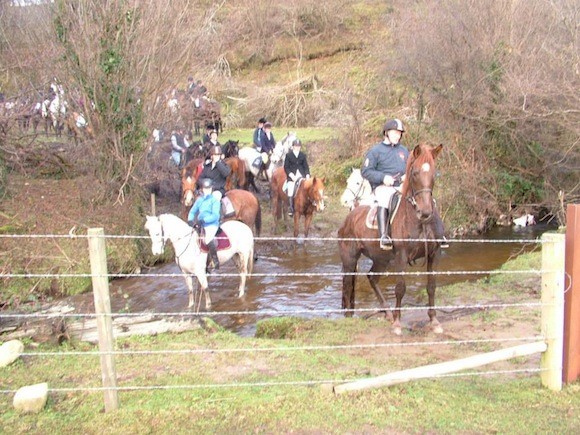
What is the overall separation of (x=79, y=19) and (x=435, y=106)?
11262mm

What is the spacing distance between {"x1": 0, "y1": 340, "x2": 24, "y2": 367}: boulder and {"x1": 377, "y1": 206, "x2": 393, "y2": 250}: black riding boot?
4.79 m

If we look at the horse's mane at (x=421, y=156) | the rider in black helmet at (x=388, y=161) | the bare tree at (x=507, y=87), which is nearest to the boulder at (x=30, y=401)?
the horse's mane at (x=421, y=156)

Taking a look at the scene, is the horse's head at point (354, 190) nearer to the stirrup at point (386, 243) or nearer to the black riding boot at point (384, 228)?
the black riding boot at point (384, 228)

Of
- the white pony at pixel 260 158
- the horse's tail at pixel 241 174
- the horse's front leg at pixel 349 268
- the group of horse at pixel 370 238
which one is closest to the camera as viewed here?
the group of horse at pixel 370 238

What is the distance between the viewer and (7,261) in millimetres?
11414

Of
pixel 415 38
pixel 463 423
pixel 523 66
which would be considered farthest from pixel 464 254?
pixel 463 423

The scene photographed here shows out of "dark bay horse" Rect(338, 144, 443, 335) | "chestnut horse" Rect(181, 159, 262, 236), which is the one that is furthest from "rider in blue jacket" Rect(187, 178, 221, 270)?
"chestnut horse" Rect(181, 159, 262, 236)

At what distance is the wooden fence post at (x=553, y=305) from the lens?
16.0ft

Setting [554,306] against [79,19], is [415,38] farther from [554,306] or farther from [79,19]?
[554,306]

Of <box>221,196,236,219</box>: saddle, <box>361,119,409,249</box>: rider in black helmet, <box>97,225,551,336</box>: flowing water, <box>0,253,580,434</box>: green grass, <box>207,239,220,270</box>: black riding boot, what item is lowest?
<box>97,225,551,336</box>: flowing water

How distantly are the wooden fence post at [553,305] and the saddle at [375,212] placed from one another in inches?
119

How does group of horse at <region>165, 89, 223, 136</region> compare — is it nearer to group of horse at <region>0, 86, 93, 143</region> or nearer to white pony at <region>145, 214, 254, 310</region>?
group of horse at <region>0, 86, 93, 143</region>

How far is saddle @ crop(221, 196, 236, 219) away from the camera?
40.5ft

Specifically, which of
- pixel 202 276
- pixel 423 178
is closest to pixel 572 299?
pixel 423 178
